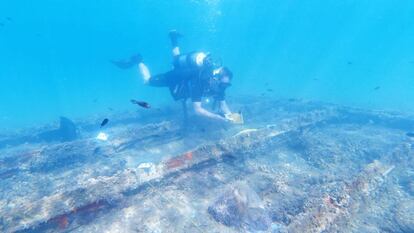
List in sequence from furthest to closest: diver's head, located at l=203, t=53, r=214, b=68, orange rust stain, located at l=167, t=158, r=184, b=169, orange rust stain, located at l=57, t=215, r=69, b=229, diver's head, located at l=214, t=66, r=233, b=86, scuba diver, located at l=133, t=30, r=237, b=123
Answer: diver's head, located at l=214, t=66, r=233, b=86 → scuba diver, located at l=133, t=30, r=237, b=123 → diver's head, located at l=203, t=53, r=214, b=68 → orange rust stain, located at l=167, t=158, r=184, b=169 → orange rust stain, located at l=57, t=215, r=69, b=229

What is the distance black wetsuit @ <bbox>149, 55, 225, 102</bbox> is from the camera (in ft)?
32.3

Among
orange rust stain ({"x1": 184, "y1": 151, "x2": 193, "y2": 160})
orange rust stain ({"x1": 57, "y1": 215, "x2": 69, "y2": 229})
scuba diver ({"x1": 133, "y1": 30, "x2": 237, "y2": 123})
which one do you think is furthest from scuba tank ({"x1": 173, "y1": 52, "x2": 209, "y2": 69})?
orange rust stain ({"x1": 57, "y1": 215, "x2": 69, "y2": 229})

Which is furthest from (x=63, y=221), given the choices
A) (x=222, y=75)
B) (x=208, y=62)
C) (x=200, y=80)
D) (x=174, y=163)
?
(x=222, y=75)

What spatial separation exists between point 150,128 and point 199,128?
6.22 ft

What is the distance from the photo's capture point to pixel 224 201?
5922 millimetres

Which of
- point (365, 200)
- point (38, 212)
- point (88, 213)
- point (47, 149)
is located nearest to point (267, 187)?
point (365, 200)

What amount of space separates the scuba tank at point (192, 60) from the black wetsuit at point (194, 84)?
105mm

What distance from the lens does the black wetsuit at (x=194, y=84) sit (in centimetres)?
985

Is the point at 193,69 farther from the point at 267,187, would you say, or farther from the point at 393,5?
the point at 393,5

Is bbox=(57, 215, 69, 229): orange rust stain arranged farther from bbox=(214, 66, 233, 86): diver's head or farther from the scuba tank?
bbox=(214, 66, 233, 86): diver's head

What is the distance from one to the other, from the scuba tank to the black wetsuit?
11 centimetres

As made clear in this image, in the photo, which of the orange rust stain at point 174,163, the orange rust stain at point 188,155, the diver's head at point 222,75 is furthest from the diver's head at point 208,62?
the orange rust stain at point 174,163

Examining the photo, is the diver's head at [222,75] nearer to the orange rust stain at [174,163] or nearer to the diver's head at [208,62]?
the diver's head at [208,62]

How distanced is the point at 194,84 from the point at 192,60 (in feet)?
2.66
